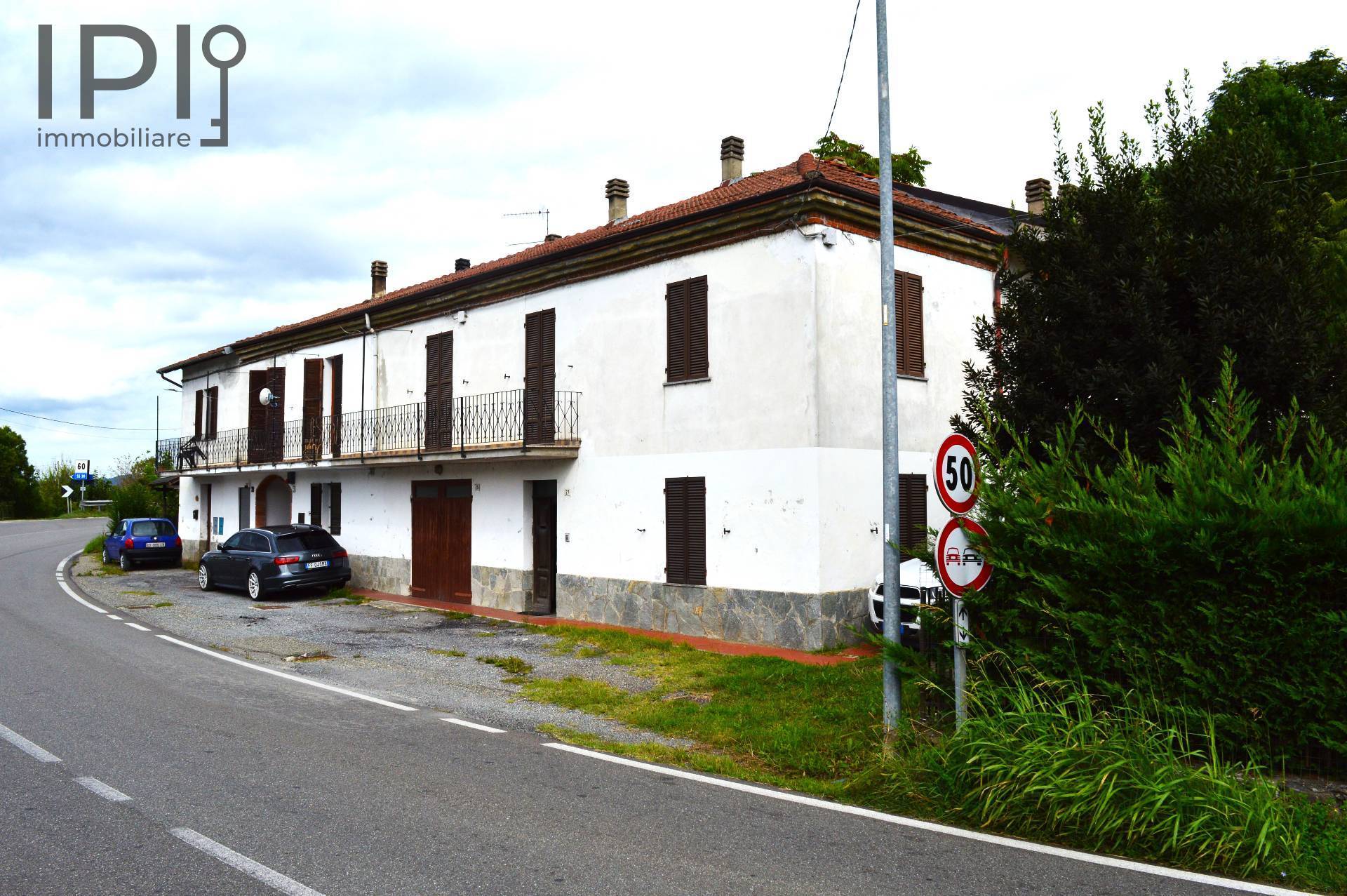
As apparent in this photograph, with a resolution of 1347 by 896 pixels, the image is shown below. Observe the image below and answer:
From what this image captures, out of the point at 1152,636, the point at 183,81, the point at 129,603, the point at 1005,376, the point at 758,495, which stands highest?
the point at 183,81

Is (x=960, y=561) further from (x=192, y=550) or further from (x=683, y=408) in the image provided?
(x=192, y=550)

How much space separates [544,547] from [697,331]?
5.54 metres

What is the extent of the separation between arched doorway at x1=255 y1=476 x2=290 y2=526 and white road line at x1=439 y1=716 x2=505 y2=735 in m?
20.4

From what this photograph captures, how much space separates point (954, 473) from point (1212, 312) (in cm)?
349

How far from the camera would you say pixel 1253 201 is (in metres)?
8.55

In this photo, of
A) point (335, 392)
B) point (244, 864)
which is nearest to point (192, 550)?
point (335, 392)

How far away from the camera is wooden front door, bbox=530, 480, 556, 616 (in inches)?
699

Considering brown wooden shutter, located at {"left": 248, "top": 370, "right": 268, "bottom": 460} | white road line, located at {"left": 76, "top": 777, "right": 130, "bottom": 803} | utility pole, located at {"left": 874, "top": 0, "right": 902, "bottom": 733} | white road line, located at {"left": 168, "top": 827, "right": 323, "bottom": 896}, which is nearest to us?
white road line, located at {"left": 168, "top": 827, "right": 323, "bottom": 896}

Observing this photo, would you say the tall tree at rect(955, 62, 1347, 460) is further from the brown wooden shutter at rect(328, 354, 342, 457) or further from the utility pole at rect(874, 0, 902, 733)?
the brown wooden shutter at rect(328, 354, 342, 457)

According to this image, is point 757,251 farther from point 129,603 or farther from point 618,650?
point 129,603

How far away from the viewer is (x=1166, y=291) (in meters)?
8.71

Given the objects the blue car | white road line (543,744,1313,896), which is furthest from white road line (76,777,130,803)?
the blue car

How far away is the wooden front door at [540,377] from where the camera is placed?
17.1 meters

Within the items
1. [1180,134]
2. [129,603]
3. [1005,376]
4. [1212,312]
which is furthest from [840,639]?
[129,603]
